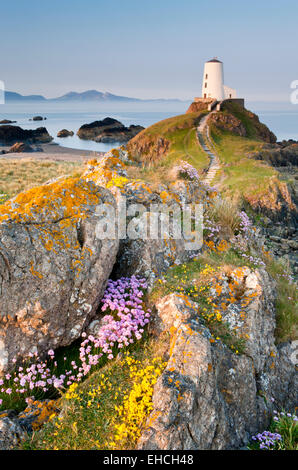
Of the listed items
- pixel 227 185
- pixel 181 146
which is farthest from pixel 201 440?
pixel 181 146

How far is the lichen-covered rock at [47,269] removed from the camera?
5.05m

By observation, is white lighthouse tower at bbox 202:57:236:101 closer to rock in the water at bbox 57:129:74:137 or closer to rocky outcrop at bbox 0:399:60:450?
rock in the water at bbox 57:129:74:137

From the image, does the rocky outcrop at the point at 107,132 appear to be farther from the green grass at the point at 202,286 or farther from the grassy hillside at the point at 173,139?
the green grass at the point at 202,286

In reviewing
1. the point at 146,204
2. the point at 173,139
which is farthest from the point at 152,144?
the point at 146,204

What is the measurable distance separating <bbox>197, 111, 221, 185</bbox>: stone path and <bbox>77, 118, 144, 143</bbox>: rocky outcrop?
4666 centimetres

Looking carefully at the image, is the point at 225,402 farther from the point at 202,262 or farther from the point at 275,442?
the point at 202,262

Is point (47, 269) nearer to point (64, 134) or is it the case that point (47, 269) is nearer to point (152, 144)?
point (152, 144)

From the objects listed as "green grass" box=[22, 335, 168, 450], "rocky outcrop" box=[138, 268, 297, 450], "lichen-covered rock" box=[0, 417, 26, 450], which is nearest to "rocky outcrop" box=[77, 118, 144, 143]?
"rocky outcrop" box=[138, 268, 297, 450]

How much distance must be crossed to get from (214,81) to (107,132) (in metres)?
46.1

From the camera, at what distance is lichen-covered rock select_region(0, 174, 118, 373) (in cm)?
505

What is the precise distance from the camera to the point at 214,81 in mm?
77312

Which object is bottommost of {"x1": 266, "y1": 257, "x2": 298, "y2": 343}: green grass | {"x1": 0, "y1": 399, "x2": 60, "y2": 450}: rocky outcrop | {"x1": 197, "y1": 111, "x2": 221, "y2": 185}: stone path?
{"x1": 0, "y1": 399, "x2": 60, "y2": 450}: rocky outcrop

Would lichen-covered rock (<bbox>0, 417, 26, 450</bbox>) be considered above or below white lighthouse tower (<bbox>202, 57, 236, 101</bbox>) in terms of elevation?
below

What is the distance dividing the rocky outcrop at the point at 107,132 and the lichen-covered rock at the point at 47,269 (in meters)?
107
